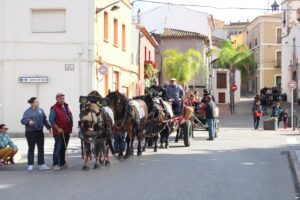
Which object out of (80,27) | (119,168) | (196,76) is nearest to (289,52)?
(196,76)

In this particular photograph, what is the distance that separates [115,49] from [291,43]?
38679 mm

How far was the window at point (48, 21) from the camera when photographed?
27.4 metres

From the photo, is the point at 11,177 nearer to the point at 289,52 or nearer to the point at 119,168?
the point at 119,168

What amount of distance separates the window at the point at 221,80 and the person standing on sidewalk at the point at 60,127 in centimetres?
5143

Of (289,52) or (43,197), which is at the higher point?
(289,52)

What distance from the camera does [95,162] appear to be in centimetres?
1477

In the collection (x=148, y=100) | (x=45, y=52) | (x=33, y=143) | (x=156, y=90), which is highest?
(x=45, y=52)

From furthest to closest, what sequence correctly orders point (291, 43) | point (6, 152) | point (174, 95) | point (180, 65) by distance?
point (291, 43), point (180, 65), point (174, 95), point (6, 152)

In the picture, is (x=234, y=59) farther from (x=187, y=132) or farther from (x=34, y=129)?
(x=34, y=129)

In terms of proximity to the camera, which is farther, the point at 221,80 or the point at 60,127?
the point at 221,80

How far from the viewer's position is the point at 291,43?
2625 inches

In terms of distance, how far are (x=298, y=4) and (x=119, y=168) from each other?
5565 centimetres

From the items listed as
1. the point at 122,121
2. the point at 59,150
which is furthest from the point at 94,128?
the point at 122,121

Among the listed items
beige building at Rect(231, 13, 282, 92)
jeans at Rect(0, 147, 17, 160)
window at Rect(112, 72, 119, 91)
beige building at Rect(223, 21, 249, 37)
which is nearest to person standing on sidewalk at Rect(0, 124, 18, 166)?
jeans at Rect(0, 147, 17, 160)
